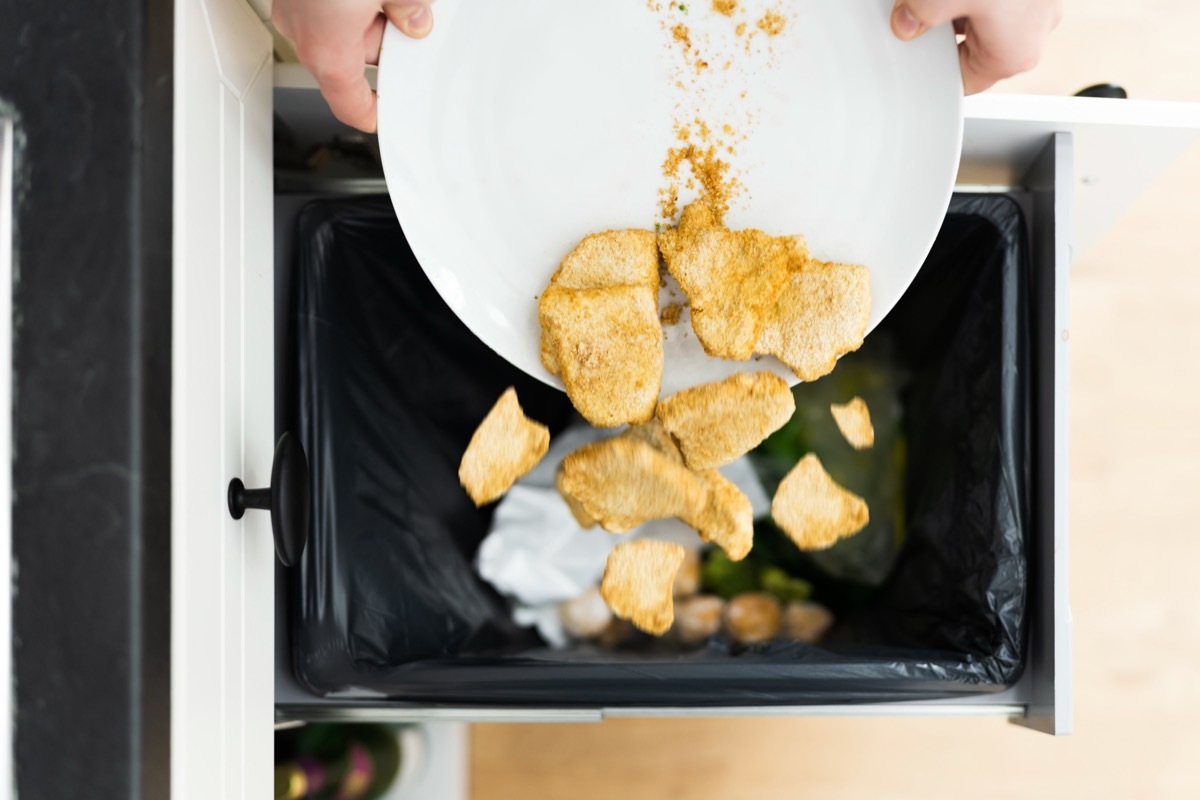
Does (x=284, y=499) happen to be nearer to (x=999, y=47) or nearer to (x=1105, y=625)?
(x=999, y=47)


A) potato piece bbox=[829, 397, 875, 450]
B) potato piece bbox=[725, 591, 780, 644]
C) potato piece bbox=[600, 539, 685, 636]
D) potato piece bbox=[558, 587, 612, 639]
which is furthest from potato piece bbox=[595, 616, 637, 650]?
potato piece bbox=[829, 397, 875, 450]

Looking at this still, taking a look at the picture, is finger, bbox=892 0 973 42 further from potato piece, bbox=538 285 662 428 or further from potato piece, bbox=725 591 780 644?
potato piece, bbox=725 591 780 644

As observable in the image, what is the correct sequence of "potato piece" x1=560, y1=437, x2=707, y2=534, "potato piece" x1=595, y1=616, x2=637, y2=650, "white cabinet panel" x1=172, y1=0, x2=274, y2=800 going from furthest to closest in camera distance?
"potato piece" x1=595, y1=616, x2=637, y2=650, "potato piece" x1=560, y1=437, x2=707, y2=534, "white cabinet panel" x1=172, y1=0, x2=274, y2=800

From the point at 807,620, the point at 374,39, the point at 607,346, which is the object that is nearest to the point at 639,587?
the point at 607,346

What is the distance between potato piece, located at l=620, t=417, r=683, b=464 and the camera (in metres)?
0.64

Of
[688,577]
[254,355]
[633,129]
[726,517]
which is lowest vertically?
[688,577]

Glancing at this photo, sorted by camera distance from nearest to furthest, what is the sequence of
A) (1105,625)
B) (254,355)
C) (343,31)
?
(343,31) < (254,355) < (1105,625)

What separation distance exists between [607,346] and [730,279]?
0.09 meters

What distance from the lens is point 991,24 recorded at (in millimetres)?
545

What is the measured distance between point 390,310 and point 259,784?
0.41 metres

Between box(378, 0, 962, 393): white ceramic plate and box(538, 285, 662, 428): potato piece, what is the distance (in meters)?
0.04

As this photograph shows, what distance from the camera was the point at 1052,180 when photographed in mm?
704

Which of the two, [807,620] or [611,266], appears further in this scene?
[807,620]

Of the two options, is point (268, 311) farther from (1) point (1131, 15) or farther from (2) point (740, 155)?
(1) point (1131, 15)
